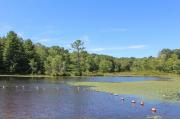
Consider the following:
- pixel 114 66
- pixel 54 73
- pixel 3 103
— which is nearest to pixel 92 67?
pixel 114 66

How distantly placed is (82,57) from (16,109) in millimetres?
105140

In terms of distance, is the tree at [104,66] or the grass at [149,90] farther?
the tree at [104,66]

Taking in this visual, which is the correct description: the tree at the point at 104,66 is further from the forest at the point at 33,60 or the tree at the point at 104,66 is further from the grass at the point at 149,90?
the grass at the point at 149,90

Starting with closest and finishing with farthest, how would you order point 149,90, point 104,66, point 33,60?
point 149,90
point 33,60
point 104,66

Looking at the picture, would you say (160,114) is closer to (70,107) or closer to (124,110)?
(124,110)

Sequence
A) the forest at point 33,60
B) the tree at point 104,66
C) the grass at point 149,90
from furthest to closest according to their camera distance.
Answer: the tree at point 104,66 → the forest at point 33,60 → the grass at point 149,90

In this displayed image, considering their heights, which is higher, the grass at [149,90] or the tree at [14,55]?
the tree at [14,55]

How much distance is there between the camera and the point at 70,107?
3388 centimetres

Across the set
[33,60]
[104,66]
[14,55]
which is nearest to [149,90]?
[33,60]

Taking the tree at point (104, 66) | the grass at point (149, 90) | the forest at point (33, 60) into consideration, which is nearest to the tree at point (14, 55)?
the forest at point (33, 60)

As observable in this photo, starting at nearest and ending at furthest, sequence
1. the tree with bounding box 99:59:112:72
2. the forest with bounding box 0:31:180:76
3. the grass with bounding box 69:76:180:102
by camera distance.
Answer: the grass with bounding box 69:76:180:102
the forest with bounding box 0:31:180:76
the tree with bounding box 99:59:112:72

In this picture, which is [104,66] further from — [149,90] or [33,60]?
[149,90]

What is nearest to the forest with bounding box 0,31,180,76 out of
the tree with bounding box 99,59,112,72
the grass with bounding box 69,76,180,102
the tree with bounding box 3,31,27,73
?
the tree with bounding box 3,31,27,73

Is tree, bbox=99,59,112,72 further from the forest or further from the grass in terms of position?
the grass
